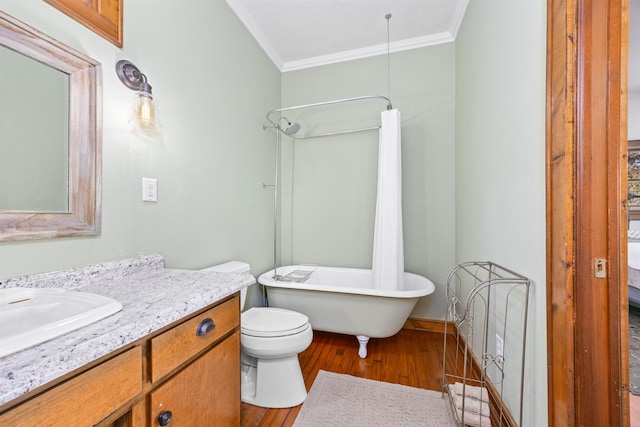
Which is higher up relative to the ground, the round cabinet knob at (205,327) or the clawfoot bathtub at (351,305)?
Result: the round cabinet knob at (205,327)

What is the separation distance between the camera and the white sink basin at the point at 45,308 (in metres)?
0.65

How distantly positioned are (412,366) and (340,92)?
2471 millimetres

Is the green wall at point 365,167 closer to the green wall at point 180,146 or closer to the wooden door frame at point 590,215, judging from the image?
the green wall at point 180,146

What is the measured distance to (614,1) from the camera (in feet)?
2.67

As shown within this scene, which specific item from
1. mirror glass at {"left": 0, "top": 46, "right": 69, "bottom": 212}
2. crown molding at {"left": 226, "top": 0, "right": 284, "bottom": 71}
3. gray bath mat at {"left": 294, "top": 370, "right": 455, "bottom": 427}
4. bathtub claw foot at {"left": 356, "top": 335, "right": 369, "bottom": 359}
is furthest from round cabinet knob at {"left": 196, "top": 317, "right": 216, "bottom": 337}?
crown molding at {"left": 226, "top": 0, "right": 284, "bottom": 71}

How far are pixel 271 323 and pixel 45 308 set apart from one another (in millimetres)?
964

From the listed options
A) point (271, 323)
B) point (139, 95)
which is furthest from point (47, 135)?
point (271, 323)

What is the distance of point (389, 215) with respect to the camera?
6.79 feet

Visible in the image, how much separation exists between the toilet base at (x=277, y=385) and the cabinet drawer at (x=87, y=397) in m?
0.93

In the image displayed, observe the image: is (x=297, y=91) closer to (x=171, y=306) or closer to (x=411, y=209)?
(x=411, y=209)

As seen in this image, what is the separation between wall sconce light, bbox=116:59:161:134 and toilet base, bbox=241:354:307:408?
4.55 ft

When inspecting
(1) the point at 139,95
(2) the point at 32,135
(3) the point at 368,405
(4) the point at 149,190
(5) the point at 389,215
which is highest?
(1) the point at 139,95

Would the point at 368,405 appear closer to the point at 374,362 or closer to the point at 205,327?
the point at 374,362

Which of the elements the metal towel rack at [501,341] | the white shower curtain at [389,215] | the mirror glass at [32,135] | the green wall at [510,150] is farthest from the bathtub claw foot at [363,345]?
the mirror glass at [32,135]
